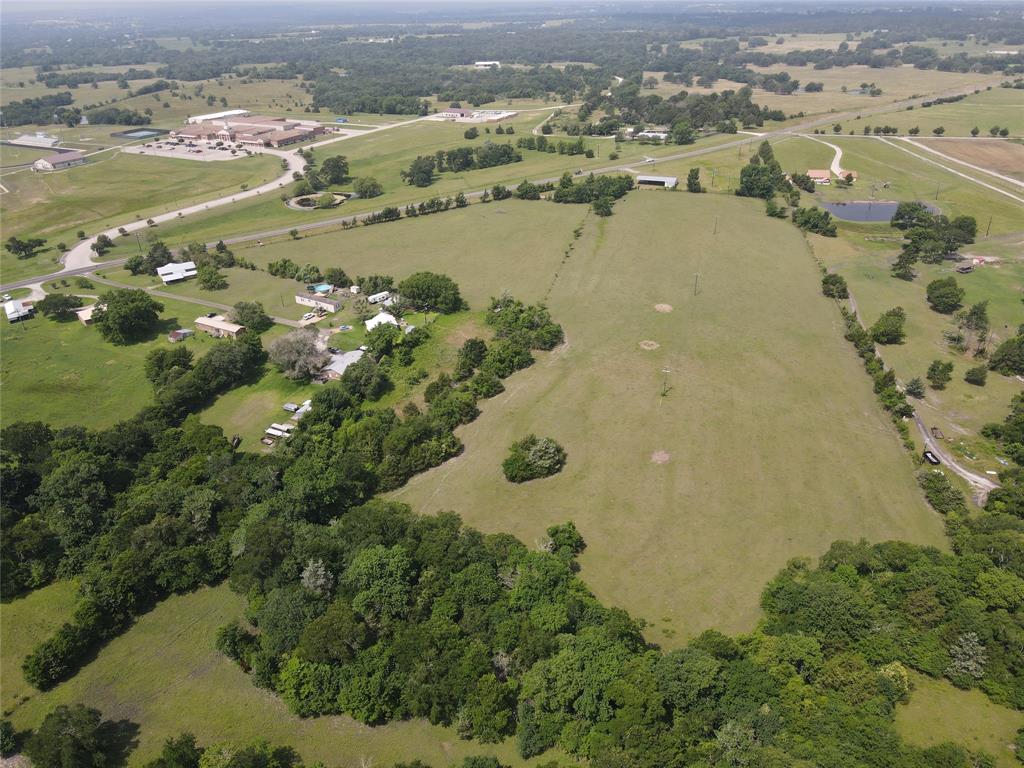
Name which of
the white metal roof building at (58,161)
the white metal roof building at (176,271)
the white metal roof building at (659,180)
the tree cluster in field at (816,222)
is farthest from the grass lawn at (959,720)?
the white metal roof building at (58,161)

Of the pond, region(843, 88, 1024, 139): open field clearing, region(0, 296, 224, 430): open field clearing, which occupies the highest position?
region(843, 88, 1024, 139): open field clearing

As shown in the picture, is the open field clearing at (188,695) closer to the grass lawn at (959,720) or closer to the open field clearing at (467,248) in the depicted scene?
the grass lawn at (959,720)

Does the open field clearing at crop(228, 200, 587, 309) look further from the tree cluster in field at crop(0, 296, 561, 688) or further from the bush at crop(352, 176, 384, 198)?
the tree cluster in field at crop(0, 296, 561, 688)

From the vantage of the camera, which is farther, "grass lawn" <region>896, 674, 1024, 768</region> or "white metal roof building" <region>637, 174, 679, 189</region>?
"white metal roof building" <region>637, 174, 679, 189</region>

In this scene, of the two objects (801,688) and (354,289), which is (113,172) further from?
(801,688)

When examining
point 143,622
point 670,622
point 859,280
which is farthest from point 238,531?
point 859,280

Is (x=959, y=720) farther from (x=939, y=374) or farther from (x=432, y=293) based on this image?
(x=432, y=293)

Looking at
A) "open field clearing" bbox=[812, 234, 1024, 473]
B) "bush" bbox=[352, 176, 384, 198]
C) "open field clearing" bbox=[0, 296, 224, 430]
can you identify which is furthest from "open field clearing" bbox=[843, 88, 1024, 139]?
"open field clearing" bbox=[0, 296, 224, 430]
